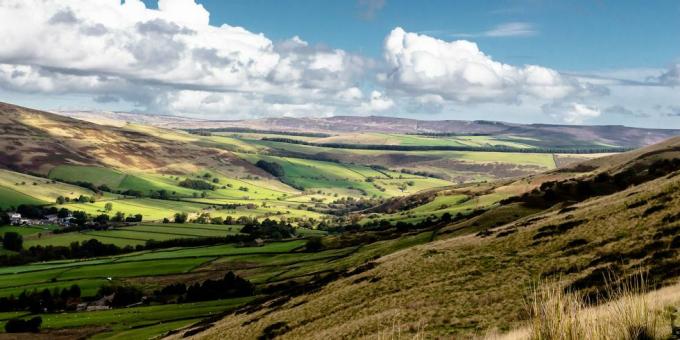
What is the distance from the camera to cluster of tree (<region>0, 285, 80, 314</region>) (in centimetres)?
12550

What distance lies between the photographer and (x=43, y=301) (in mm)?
128500

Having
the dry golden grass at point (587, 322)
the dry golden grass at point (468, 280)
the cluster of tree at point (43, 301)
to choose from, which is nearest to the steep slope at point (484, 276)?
the dry golden grass at point (468, 280)

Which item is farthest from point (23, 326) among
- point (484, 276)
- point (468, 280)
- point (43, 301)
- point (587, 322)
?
point (587, 322)

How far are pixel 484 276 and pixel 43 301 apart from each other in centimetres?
10911

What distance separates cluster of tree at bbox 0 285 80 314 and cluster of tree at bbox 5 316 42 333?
17.4 meters

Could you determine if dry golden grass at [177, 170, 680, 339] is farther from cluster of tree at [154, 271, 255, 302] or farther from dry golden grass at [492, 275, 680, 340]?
cluster of tree at [154, 271, 255, 302]

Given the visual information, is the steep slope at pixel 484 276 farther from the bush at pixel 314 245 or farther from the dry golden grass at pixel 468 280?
the bush at pixel 314 245

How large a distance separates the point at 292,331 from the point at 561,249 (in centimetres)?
2595

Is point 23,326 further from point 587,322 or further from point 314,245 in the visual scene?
point 587,322

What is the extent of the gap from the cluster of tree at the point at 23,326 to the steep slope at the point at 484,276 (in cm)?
4810

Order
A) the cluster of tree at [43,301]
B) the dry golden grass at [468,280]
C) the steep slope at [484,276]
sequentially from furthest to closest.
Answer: the cluster of tree at [43,301] < the dry golden grass at [468,280] < the steep slope at [484,276]

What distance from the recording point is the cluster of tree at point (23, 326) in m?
104

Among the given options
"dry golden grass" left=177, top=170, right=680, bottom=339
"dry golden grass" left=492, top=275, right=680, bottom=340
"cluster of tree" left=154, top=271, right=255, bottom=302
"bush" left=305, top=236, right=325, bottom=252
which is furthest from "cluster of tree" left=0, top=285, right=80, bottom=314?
"dry golden grass" left=492, top=275, right=680, bottom=340

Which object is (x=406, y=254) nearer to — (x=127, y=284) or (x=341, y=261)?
(x=341, y=261)
